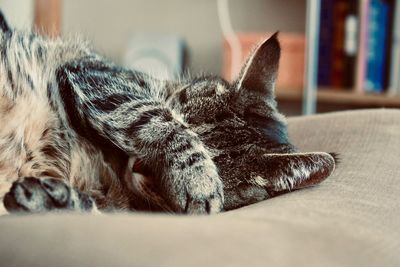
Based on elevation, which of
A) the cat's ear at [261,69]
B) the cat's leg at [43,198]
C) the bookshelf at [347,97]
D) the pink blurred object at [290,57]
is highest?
the cat's ear at [261,69]

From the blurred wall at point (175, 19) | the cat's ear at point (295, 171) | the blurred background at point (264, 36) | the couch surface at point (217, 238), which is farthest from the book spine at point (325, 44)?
the couch surface at point (217, 238)

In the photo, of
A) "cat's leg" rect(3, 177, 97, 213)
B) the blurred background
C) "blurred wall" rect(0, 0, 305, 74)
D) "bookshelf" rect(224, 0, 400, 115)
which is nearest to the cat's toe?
"cat's leg" rect(3, 177, 97, 213)

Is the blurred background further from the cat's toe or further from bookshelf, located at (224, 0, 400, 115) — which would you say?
the cat's toe

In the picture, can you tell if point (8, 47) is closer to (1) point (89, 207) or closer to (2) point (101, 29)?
(1) point (89, 207)

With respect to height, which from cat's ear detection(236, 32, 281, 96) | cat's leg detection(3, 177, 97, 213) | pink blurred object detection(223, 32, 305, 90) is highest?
cat's ear detection(236, 32, 281, 96)

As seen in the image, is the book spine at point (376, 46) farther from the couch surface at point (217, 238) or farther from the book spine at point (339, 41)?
the couch surface at point (217, 238)

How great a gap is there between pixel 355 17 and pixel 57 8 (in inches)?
57.6

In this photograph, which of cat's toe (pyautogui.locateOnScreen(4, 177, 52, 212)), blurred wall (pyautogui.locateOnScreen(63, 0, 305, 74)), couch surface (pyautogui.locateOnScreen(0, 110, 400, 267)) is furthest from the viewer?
blurred wall (pyautogui.locateOnScreen(63, 0, 305, 74))

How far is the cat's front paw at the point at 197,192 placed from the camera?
A: 94 centimetres

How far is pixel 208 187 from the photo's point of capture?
961 millimetres

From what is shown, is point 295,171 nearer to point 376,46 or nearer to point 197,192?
point 197,192

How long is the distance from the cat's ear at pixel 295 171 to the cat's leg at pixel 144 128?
0.30 ft

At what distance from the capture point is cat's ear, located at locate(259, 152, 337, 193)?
1.00 metres

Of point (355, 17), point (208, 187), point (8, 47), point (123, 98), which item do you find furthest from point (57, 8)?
point (208, 187)
